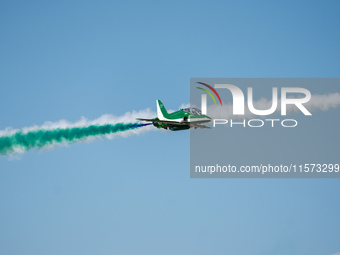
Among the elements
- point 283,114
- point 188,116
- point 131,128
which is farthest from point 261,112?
point 131,128

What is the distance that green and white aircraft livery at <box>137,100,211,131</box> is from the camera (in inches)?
5344

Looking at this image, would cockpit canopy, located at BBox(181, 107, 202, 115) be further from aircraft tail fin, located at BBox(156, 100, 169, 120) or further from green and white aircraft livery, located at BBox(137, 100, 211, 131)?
aircraft tail fin, located at BBox(156, 100, 169, 120)

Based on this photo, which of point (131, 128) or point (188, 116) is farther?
point (131, 128)

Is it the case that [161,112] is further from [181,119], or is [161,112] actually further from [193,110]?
[193,110]

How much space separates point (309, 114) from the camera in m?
140

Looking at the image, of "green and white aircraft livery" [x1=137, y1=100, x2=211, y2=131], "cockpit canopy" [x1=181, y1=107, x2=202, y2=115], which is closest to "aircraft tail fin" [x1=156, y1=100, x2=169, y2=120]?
"green and white aircraft livery" [x1=137, y1=100, x2=211, y2=131]

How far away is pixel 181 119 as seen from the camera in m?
136

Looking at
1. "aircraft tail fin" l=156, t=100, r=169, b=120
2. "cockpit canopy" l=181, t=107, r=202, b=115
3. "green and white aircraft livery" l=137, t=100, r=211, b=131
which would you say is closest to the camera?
"green and white aircraft livery" l=137, t=100, r=211, b=131

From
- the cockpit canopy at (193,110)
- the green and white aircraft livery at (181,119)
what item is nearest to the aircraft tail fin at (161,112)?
the green and white aircraft livery at (181,119)

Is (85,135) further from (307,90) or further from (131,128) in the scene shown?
(307,90)

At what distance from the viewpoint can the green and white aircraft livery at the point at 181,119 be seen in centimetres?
13575

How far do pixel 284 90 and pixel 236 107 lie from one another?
8.94 meters

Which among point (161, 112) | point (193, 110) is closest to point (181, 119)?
point (193, 110)

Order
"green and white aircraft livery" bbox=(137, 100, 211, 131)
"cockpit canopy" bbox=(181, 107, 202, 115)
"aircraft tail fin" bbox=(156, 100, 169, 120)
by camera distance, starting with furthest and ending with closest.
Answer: "aircraft tail fin" bbox=(156, 100, 169, 120) → "cockpit canopy" bbox=(181, 107, 202, 115) → "green and white aircraft livery" bbox=(137, 100, 211, 131)
